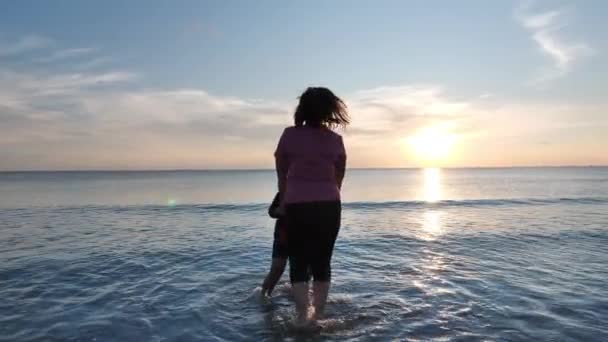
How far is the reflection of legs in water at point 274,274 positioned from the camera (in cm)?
520

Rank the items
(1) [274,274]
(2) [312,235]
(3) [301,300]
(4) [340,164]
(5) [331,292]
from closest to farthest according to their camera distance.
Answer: (2) [312,235]
(4) [340,164]
(3) [301,300]
(1) [274,274]
(5) [331,292]

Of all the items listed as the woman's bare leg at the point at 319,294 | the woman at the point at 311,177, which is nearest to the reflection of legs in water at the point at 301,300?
the woman at the point at 311,177

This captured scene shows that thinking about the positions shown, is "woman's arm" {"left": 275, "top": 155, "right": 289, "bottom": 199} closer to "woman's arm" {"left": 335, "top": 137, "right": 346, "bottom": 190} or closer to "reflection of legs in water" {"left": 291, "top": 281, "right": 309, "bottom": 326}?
"woman's arm" {"left": 335, "top": 137, "right": 346, "bottom": 190}

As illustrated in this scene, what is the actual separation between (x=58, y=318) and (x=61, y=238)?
25.0ft

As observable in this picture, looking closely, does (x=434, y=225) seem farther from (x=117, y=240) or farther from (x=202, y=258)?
(x=117, y=240)

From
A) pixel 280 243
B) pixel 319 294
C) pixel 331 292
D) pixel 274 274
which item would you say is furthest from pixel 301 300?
pixel 331 292

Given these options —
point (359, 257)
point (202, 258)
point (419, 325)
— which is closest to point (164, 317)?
point (419, 325)

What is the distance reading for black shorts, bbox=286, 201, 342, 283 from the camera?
12.0 ft

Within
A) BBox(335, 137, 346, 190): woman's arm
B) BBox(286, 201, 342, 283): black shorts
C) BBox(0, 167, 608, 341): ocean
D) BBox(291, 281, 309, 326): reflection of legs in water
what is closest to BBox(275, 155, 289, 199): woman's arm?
BBox(286, 201, 342, 283): black shorts

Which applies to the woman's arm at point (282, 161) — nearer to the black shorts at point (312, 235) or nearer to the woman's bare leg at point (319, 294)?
the black shorts at point (312, 235)

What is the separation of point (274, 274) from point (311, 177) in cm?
220

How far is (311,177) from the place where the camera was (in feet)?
12.0

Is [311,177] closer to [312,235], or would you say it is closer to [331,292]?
[312,235]

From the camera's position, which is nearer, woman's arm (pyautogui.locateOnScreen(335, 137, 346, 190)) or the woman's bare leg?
woman's arm (pyautogui.locateOnScreen(335, 137, 346, 190))
